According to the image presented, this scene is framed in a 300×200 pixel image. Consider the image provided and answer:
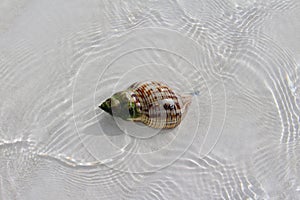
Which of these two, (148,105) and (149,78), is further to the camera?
(149,78)

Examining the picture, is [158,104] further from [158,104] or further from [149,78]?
[149,78]

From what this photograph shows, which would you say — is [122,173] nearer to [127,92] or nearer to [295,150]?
[127,92]

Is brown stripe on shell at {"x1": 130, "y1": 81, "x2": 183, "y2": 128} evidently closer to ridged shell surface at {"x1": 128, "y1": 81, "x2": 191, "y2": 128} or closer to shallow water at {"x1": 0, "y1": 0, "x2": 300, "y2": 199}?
ridged shell surface at {"x1": 128, "y1": 81, "x2": 191, "y2": 128}

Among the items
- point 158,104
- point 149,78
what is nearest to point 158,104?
point 158,104

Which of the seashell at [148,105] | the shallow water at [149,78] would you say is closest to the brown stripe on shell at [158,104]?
the seashell at [148,105]

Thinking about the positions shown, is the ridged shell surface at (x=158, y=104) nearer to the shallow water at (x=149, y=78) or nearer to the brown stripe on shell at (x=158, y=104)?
the brown stripe on shell at (x=158, y=104)

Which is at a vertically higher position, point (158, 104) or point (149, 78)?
point (149, 78)
